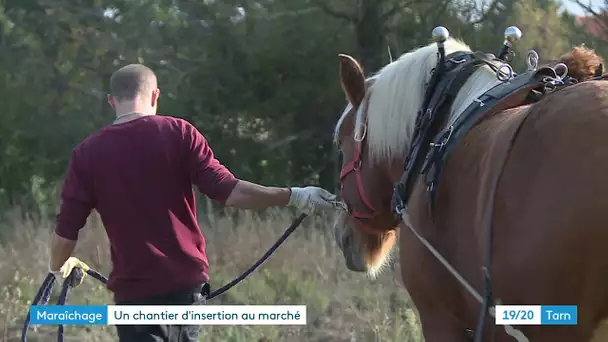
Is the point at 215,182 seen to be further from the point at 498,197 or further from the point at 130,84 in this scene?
the point at 498,197

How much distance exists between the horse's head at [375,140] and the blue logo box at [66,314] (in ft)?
3.93

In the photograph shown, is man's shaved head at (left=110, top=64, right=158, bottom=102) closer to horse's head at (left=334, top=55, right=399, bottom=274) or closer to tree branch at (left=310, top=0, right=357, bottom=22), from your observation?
horse's head at (left=334, top=55, right=399, bottom=274)

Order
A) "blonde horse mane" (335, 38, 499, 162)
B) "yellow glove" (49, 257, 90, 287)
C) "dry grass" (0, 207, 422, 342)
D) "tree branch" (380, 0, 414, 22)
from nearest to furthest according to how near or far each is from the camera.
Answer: "blonde horse mane" (335, 38, 499, 162) < "yellow glove" (49, 257, 90, 287) < "dry grass" (0, 207, 422, 342) < "tree branch" (380, 0, 414, 22)

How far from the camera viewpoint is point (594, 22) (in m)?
7.10

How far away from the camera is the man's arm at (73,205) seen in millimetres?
2801

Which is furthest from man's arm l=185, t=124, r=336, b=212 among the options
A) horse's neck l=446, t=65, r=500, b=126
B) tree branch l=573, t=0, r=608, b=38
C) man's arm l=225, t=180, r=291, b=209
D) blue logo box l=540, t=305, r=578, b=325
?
tree branch l=573, t=0, r=608, b=38

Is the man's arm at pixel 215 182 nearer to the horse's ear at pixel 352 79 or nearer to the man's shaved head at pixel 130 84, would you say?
the man's shaved head at pixel 130 84

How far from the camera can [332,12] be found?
8422mm

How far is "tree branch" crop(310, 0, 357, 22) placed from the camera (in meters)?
8.37

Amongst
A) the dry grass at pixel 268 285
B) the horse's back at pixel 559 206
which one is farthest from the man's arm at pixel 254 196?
the dry grass at pixel 268 285

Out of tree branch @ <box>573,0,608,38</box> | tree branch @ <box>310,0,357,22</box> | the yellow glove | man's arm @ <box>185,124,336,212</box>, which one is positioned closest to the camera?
man's arm @ <box>185,124,336,212</box>

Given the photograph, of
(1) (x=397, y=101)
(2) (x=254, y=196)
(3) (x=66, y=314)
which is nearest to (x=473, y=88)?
(1) (x=397, y=101)

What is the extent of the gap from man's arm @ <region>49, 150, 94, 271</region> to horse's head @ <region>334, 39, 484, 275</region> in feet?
3.82

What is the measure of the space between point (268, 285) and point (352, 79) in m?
3.17
